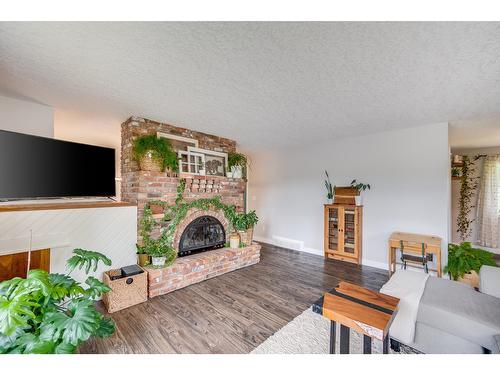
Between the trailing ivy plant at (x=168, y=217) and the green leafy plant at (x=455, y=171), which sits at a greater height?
the green leafy plant at (x=455, y=171)

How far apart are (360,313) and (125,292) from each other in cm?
228

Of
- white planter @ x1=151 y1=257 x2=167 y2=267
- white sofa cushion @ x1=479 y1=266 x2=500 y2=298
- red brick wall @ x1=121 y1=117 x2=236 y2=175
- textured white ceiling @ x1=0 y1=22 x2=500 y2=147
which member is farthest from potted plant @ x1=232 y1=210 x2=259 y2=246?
white sofa cushion @ x1=479 y1=266 x2=500 y2=298

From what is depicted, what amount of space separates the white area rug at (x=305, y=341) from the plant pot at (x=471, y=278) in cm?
201

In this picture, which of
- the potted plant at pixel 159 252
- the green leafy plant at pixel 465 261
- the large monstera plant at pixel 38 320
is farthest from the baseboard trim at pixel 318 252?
the large monstera plant at pixel 38 320

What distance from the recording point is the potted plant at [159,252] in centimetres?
260

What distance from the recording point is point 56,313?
116 cm

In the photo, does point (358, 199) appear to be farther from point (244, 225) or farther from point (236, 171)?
point (236, 171)

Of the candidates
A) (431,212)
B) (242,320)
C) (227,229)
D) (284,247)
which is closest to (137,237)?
(227,229)

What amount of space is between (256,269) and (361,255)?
1935 millimetres

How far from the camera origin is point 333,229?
3879 millimetres

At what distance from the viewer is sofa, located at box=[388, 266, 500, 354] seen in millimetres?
1349

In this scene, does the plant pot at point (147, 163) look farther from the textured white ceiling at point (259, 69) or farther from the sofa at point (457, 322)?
the sofa at point (457, 322)

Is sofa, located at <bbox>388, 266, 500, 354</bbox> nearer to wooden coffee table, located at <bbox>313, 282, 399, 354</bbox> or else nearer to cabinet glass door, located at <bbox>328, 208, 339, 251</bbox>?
wooden coffee table, located at <bbox>313, 282, 399, 354</bbox>
